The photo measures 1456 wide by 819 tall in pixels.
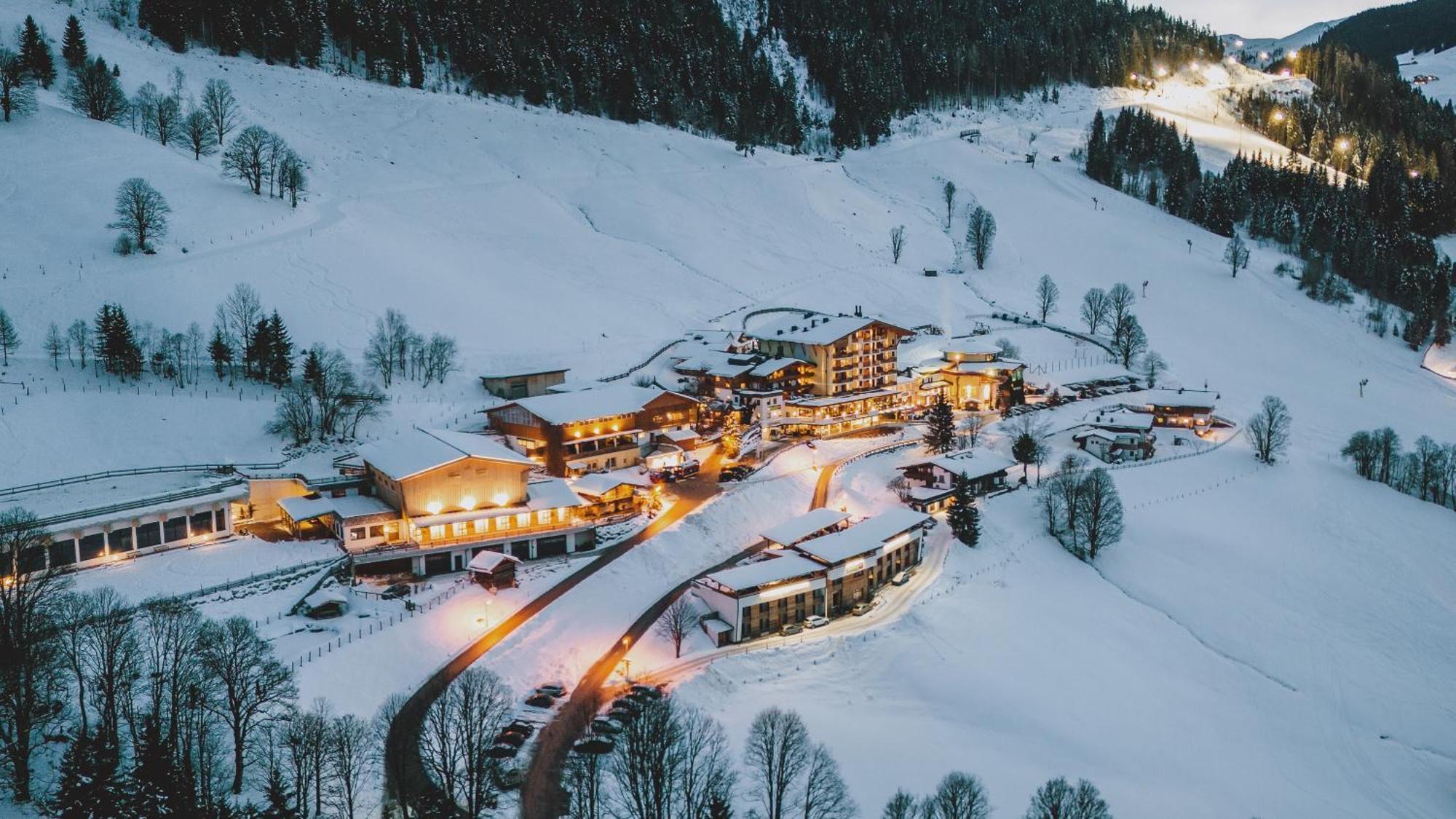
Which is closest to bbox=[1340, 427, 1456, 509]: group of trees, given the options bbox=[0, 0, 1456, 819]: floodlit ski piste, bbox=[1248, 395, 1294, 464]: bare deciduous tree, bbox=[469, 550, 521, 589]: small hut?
bbox=[0, 0, 1456, 819]: floodlit ski piste

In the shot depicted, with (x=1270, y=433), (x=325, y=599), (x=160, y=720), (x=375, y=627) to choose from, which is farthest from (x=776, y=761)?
(x=1270, y=433)

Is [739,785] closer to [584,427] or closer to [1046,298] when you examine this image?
[584,427]

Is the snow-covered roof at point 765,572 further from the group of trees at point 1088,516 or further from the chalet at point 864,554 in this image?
the group of trees at point 1088,516

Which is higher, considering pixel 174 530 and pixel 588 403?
pixel 588 403

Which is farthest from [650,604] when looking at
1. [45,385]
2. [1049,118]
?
[1049,118]

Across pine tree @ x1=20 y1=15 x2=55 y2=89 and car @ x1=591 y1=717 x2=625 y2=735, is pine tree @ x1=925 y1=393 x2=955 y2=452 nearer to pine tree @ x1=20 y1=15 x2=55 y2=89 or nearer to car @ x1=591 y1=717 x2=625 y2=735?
car @ x1=591 y1=717 x2=625 y2=735

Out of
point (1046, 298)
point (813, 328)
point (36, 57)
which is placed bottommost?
point (813, 328)
